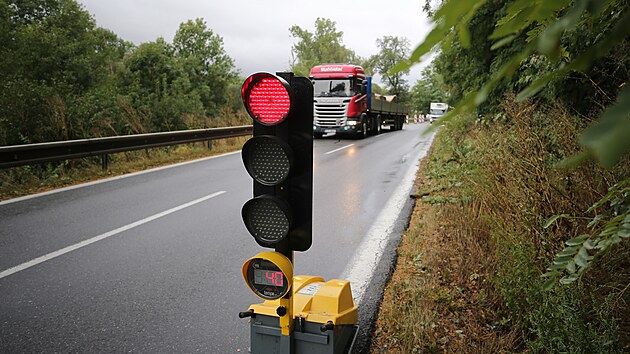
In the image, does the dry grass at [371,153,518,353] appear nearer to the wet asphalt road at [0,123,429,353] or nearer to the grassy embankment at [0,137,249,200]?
the wet asphalt road at [0,123,429,353]

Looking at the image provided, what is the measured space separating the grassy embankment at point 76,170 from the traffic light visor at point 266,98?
7.37 metres

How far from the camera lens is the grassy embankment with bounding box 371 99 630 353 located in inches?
101

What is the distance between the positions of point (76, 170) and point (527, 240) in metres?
9.95

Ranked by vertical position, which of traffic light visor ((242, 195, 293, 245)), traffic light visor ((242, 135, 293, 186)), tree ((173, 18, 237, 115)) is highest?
tree ((173, 18, 237, 115))

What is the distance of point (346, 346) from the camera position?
9.87 feet

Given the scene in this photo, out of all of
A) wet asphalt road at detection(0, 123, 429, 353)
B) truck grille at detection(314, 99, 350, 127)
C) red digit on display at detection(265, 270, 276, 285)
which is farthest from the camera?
truck grille at detection(314, 99, 350, 127)

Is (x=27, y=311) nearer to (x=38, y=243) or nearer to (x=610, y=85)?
(x=38, y=243)

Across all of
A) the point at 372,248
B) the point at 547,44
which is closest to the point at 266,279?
the point at 547,44

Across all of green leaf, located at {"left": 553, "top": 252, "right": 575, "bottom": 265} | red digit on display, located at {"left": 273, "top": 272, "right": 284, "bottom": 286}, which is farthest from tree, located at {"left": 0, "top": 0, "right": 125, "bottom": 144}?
green leaf, located at {"left": 553, "top": 252, "right": 575, "bottom": 265}

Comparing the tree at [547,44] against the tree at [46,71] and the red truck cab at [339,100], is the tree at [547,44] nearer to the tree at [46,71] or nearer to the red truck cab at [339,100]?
the tree at [46,71]

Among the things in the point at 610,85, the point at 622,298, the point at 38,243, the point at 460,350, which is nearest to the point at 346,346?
the point at 460,350

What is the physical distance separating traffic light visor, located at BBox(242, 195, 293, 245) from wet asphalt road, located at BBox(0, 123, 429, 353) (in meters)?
1.23

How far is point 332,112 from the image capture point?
70.4 feet

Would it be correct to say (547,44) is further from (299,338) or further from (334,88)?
(334,88)
